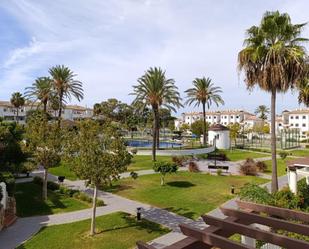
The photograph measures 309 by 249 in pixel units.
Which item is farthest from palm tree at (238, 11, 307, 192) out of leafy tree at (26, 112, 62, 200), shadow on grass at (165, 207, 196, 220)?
leafy tree at (26, 112, 62, 200)

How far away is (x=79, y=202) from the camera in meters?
21.1

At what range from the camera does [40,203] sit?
20.7 meters

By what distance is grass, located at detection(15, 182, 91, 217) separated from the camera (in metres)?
19.1

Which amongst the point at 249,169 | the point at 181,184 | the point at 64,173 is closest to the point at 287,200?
the point at 181,184

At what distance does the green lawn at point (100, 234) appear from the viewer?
14.0 metres

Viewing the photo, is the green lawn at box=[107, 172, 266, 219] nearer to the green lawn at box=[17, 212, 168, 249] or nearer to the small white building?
the green lawn at box=[17, 212, 168, 249]

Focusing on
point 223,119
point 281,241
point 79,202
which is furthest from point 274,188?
point 223,119

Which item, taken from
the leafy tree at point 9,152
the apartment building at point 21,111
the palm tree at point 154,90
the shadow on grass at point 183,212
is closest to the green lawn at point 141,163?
the palm tree at point 154,90

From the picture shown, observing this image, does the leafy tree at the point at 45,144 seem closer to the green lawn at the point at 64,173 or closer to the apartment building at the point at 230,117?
the green lawn at the point at 64,173

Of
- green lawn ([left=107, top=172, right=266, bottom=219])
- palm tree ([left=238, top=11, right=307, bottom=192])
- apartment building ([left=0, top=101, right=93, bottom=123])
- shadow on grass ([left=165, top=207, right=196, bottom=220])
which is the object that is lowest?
shadow on grass ([left=165, top=207, right=196, bottom=220])

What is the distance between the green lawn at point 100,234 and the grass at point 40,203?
3005 mm

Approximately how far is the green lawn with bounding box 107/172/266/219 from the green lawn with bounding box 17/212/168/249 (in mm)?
3592

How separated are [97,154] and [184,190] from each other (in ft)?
36.6

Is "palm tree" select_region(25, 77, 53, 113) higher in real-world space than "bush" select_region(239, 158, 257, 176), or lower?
higher
